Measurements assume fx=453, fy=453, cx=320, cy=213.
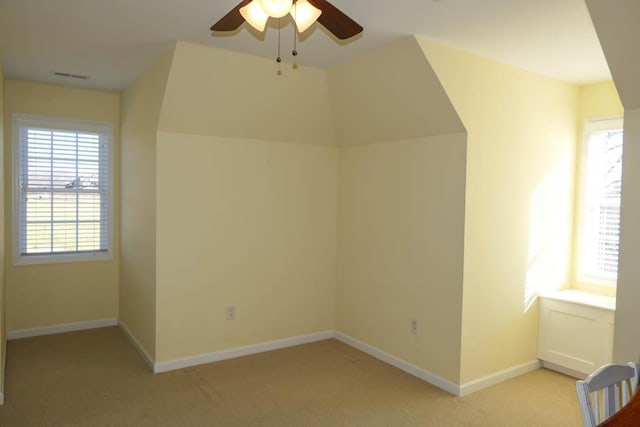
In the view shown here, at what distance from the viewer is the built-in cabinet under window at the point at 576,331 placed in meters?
3.50

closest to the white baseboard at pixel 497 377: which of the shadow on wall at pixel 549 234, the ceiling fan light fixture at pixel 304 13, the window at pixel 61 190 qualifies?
the shadow on wall at pixel 549 234

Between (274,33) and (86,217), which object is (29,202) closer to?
(86,217)

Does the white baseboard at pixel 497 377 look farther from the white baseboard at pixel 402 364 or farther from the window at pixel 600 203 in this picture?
the window at pixel 600 203

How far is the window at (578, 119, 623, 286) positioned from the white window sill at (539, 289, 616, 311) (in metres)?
0.17

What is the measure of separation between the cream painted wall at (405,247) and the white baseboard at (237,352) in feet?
1.00

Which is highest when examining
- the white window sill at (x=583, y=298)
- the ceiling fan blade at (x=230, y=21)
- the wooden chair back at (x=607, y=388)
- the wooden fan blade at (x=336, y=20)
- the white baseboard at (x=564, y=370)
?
the ceiling fan blade at (x=230, y=21)

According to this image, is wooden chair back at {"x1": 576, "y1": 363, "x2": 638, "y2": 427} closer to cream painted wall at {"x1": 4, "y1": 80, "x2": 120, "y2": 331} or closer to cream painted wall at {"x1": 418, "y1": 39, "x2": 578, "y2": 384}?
cream painted wall at {"x1": 418, "y1": 39, "x2": 578, "y2": 384}

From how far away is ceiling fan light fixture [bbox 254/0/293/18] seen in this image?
5.64 feet

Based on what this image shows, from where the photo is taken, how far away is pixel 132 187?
4.35 m

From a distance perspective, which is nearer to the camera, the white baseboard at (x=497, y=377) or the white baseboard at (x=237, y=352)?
the white baseboard at (x=497, y=377)

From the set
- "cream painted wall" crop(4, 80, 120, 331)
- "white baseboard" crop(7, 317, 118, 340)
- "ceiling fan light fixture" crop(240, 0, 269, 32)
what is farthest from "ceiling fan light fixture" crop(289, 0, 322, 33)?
"white baseboard" crop(7, 317, 118, 340)

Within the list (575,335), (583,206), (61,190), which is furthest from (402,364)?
(61,190)

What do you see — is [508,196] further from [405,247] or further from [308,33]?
[308,33]

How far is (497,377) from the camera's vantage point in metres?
3.59
